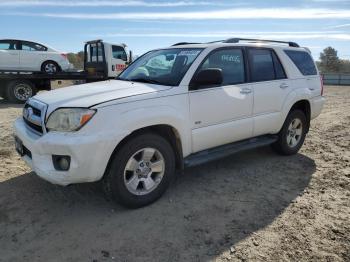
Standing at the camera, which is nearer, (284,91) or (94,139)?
(94,139)

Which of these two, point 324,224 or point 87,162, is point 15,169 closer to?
point 87,162

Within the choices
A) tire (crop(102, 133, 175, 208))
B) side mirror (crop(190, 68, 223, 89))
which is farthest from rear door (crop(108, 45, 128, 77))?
tire (crop(102, 133, 175, 208))

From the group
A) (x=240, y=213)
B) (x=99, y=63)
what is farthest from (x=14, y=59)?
(x=240, y=213)

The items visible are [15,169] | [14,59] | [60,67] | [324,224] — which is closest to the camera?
[324,224]

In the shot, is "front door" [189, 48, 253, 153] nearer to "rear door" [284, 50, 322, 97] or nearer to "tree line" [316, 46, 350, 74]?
"rear door" [284, 50, 322, 97]

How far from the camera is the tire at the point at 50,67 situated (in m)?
14.4

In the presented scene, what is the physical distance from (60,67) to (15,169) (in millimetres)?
10704

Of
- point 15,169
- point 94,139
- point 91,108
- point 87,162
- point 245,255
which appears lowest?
point 245,255

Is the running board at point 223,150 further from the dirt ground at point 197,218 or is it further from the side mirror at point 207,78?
the side mirror at point 207,78

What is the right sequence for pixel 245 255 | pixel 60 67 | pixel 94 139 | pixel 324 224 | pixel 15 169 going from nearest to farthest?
pixel 245 255
pixel 94 139
pixel 324 224
pixel 15 169
pixel 60 67

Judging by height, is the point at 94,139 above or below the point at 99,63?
below

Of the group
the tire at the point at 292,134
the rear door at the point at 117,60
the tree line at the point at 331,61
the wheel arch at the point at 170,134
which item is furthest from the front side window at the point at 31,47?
the tree line at the point at 331,61

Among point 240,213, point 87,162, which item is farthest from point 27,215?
point 240,213

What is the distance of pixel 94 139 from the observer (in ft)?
11.0
